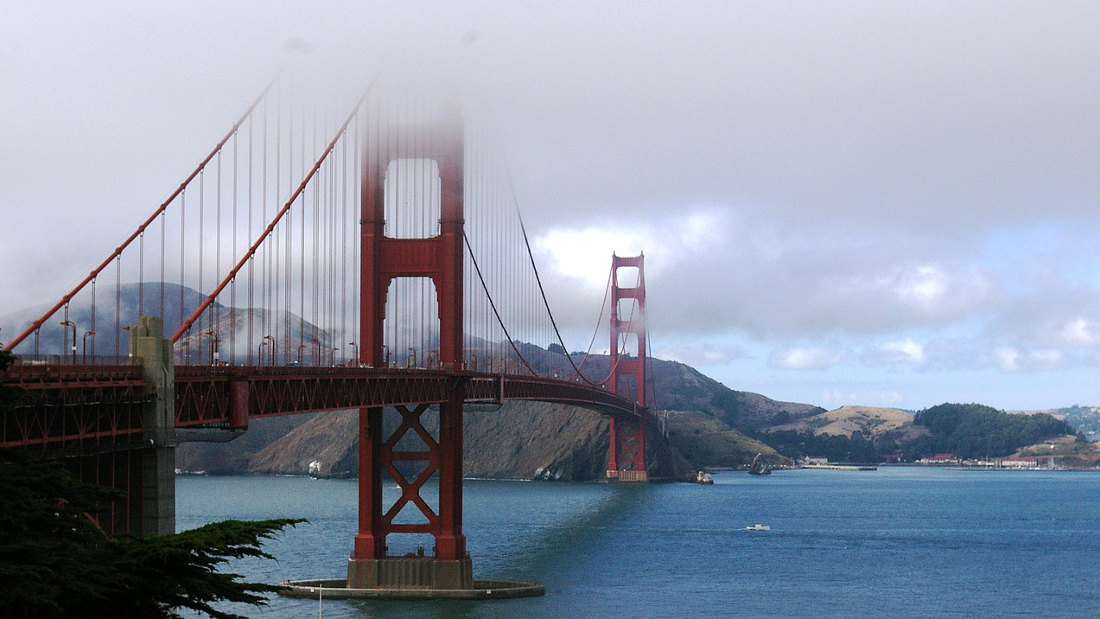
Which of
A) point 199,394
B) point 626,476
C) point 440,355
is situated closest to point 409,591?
point 440,355

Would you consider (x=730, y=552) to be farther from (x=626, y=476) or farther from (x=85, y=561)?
(x=626, y=476)

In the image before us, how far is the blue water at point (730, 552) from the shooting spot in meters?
55.9

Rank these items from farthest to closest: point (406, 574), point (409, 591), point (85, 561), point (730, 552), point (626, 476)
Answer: point (626, 476) < point (730, 552) < point (406, 574) < point (409, 591) < point (85, 561)

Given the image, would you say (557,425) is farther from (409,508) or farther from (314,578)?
(314,578)

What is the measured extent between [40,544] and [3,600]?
3.63 feet

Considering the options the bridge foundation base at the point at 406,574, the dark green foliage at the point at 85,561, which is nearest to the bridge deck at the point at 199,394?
the dark green foliage at the point at 85,561

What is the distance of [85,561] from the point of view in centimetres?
1404

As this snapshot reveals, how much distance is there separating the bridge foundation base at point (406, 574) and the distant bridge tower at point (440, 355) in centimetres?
4

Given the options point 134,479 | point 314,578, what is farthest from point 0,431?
point 314,578

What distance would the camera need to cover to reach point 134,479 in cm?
2812

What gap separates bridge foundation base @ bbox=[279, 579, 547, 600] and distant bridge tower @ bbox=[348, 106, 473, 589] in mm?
391

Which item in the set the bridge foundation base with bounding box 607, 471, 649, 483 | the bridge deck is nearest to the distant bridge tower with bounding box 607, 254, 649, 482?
the bridge foundation base with bounding box 607, 471, 649, 483

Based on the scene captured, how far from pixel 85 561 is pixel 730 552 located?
67940 mm

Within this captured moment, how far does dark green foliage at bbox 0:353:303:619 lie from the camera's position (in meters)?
13.2
